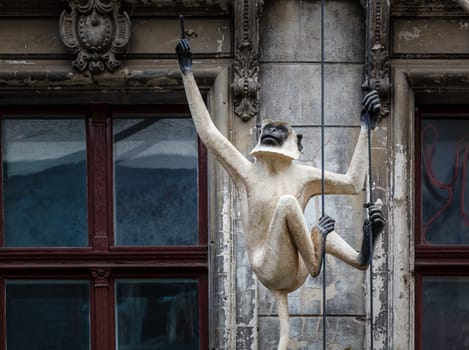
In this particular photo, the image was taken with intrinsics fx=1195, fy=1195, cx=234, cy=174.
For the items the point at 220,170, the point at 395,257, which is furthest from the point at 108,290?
the point at 395,257

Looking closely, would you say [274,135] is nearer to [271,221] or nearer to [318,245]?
[271,221]

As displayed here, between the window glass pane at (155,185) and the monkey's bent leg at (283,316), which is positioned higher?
the window glass pane at (155,185)

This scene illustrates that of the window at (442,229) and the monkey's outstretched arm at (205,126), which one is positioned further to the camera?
the window at (442,229)

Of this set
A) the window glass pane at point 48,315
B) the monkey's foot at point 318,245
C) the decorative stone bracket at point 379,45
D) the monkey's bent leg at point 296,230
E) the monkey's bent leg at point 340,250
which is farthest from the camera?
the window glass pane at point 48,315

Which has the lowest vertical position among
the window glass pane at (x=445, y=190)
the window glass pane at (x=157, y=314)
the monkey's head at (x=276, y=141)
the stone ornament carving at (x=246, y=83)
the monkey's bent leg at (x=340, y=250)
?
the window glass pane at (x=157, y=314)

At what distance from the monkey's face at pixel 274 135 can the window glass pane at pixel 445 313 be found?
245cm

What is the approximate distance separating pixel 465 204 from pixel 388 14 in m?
1.66

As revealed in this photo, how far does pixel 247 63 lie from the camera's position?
9180mm

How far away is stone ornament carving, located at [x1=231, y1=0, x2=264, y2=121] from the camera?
30.0 ft

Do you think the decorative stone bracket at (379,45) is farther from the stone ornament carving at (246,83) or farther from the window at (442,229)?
the stone ornament carving at (246,83)

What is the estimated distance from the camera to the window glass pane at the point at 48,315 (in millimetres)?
9562

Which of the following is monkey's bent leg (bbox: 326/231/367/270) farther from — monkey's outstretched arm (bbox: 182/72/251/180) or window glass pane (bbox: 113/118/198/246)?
window glass pane (bbox: 113/118/198/246)

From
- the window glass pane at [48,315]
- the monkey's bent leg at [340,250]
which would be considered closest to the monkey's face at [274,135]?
the monkey's bent leg at [340,250]

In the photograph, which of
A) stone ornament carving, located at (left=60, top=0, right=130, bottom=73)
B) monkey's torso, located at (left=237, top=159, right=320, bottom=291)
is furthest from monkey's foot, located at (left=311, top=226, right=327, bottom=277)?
stone ornament carving, located at (left=60, top=0, right=130, bottom=73)
